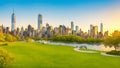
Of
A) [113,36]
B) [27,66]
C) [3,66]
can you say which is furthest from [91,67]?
[113,36]

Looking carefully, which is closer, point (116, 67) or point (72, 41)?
point (116, 67)

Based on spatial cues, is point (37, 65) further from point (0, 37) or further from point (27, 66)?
point (0, 37)

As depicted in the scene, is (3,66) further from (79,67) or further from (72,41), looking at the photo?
(72,41)

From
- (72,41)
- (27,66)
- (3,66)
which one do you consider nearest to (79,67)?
(27,66)

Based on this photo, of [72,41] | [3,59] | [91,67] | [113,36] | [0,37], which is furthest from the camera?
[72,41]

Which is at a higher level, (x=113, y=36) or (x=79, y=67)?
(x=113, y=36)

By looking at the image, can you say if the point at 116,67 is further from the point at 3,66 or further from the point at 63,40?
the point at 63,40

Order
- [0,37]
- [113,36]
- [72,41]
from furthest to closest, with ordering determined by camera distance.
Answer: [72,41]
[0,37]
[113,36]

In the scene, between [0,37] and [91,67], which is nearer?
[91,67]

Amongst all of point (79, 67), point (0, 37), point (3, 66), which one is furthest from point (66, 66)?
point (0, 37)
